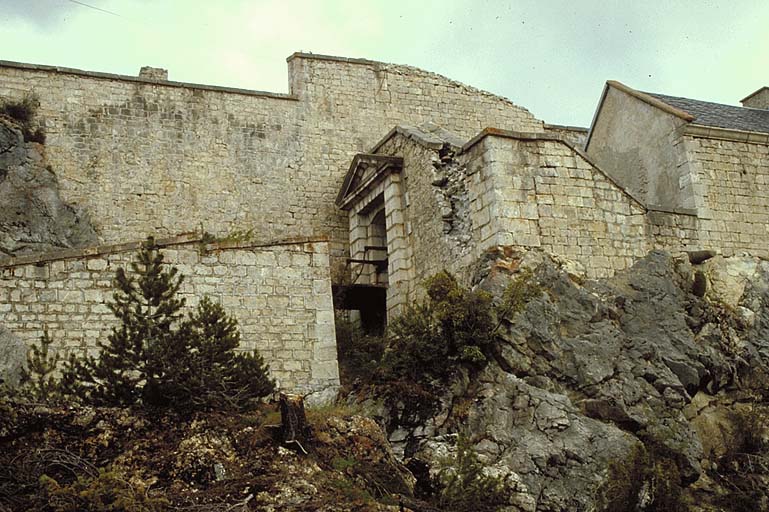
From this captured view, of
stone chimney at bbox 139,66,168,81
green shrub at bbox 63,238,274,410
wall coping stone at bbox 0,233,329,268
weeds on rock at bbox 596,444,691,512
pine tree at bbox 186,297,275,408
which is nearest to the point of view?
green shrub at bbox 63,238,274,410

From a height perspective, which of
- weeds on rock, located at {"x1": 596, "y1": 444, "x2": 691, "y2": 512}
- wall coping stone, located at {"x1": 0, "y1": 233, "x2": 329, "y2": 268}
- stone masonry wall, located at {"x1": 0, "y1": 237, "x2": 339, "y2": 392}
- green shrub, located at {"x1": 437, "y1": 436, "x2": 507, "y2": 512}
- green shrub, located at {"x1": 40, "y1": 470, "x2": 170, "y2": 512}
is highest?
wall coping stone, located at {"x1": 0, "y1": 233, "x2": 329, "y2": 268}

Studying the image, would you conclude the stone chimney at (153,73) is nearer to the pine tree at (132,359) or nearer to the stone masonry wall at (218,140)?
the stone masonry wall at (218,140)

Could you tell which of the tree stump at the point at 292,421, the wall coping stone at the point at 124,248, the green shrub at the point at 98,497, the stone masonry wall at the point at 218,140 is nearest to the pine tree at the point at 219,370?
the tree stump at the point at 292,421

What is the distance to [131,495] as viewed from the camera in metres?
7.71

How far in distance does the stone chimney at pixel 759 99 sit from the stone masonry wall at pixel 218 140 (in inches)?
239

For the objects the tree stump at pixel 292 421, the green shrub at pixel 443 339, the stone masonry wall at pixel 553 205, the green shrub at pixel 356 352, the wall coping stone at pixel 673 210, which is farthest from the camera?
Answer: the wall coping stone at pixel 673 210

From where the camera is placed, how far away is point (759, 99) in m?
21.0

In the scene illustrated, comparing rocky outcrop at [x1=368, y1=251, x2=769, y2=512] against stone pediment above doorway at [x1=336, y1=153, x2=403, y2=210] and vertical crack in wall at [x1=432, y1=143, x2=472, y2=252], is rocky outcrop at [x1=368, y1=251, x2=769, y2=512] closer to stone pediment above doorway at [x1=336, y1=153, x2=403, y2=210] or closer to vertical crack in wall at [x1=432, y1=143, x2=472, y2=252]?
vertical crack in wall at [x1=432, y1=143, x2=472, y2=252]

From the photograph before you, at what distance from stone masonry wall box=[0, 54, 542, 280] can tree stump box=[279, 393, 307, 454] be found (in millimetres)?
9349

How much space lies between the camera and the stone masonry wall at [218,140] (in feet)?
58.6

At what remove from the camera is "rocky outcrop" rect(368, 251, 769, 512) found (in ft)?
40.3

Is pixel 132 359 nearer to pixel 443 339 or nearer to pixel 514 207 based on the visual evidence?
pixel 443 339

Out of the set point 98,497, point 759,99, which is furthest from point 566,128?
point 98,497

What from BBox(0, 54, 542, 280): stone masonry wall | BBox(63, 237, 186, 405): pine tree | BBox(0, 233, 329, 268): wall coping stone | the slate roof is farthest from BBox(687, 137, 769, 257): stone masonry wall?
BBox(63, 237, 186, 405): pine tree
